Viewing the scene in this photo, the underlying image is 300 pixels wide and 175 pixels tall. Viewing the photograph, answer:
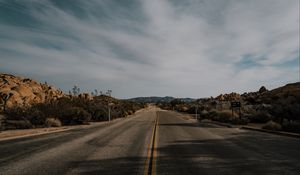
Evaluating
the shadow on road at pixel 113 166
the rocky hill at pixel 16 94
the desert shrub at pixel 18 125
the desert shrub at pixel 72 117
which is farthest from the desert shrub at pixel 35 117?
the shadow on road at pixel 113 166

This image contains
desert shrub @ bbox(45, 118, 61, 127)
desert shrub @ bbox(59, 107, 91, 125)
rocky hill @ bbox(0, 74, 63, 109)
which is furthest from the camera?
rocky hill @ bbox(0, 74, 63, 109)

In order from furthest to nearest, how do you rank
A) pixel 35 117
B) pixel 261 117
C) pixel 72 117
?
1. pixel 72 117
2. pixel 261 117
3. pixel 35 117

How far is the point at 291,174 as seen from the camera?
814 centimetres

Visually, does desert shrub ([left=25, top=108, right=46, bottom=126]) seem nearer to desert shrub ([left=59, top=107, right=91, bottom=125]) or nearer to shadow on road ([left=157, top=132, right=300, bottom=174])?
desert shrub ([left=59, top=107, right=91, bottom=125])

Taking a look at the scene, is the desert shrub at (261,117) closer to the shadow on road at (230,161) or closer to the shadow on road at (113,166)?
the shadow on road at (230,161)

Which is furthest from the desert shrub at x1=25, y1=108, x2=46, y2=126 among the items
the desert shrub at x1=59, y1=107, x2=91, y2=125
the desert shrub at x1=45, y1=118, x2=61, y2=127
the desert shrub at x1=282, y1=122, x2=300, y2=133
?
the desert shrub at x1=282, y1=122, x2=300, y2=133

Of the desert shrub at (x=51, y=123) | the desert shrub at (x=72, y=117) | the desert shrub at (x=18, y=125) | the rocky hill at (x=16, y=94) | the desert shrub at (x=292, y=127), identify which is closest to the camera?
the desert shrub at (x=292, y=127)

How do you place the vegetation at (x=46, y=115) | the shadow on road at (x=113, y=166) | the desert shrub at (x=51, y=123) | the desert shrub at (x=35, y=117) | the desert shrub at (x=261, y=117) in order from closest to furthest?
the shadow on road at (x=113, y=166)
the vegetation at (x=46, y=115)
the desert shrub at (x=51, y=123)
the desert shrub at (x=35, y=117)
the desert shrub at (x=261, y=117)

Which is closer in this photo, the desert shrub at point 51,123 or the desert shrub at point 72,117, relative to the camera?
the desert shrub at point 51,123

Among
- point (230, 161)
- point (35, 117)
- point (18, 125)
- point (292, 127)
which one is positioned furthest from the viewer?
point (35, 117)

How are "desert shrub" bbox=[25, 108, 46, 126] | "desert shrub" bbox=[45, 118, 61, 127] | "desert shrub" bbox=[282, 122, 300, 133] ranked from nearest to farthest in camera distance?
"desert shrub" bbox=[282, 122, 300, 133]
"desert shrub" bbox=[45, 118, 61, 127]
"desert shrub" bbox=[25, 108, 46, 126]

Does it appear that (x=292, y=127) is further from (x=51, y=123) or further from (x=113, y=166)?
(x=51, y=123)

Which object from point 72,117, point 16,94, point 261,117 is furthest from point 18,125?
point 16,94

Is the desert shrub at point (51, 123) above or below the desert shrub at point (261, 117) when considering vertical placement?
below
